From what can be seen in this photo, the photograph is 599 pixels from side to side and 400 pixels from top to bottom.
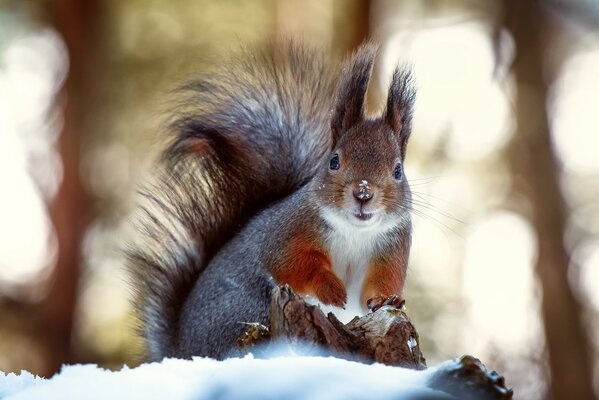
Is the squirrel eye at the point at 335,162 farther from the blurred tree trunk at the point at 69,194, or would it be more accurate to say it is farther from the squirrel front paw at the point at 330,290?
the blurred tree trunk at the point at 69,194

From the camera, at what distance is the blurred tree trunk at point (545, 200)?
3449 millimetres

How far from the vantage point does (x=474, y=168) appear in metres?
3.93

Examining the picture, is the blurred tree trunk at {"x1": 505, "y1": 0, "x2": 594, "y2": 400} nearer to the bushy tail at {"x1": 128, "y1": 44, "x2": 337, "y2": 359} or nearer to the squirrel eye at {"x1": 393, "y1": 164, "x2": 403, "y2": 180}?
the bushy tail at {"x1": 128, "y1": 44, "x2": 337, "y2": 359}

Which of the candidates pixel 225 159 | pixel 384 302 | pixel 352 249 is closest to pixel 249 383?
pixel 384 302

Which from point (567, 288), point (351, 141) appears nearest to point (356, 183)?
point (351, 141)

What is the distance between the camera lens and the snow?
819 millimetres

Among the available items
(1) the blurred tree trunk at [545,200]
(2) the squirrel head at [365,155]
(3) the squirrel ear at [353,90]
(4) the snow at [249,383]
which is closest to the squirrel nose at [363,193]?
(2) the squirrel head at [365,155]

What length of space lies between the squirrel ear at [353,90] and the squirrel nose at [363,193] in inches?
8.2

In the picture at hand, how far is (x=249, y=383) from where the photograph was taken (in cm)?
85

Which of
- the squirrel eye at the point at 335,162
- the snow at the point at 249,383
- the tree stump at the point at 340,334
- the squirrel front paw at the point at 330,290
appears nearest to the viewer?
the snow at the point at 249,383

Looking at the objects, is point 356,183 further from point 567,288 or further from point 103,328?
point 103,328

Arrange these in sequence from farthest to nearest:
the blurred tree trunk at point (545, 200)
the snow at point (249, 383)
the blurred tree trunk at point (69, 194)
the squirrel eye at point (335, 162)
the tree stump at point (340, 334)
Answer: the blurred tree trunk at point (69, 194), the blurred tree trunk at point (545, 200), the squirrel eye at point (335, 162), the tree stump at point (340, 334), the snow at point (249, 383)

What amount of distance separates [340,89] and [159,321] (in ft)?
2.18

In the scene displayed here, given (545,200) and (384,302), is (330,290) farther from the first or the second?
(545,200)
